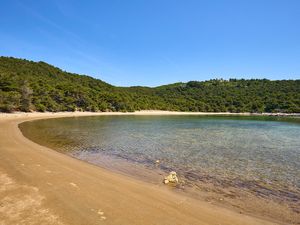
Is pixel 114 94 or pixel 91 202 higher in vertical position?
pixel 114 94

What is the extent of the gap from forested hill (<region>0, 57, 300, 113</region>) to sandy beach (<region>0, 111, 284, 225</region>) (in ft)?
166

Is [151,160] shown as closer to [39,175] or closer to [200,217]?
[39,175]

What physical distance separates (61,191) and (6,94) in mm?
54124

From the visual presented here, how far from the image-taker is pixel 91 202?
7.91 m

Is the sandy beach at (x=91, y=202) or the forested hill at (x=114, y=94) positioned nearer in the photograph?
the sandy beach at (x=91, y=202)

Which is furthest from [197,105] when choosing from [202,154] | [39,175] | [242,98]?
[39,175]

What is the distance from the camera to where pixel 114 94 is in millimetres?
108500

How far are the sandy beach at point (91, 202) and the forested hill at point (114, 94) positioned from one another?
166ft

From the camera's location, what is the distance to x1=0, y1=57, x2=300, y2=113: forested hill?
221 ft

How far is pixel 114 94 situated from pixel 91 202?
334 feet

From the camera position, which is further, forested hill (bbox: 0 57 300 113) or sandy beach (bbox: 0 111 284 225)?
forested hill (bbox: 0 57 300 113)

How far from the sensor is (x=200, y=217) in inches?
295

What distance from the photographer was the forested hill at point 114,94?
67312 mm

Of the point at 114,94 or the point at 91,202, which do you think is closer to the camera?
the point at 91,202
